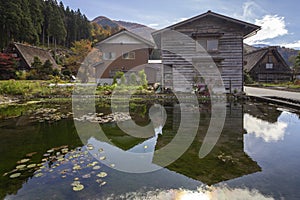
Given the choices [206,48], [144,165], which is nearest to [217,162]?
[144,165]

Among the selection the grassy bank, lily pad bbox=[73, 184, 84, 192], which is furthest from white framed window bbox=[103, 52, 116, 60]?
lily pad bbox=[73, 184, 84, 192]

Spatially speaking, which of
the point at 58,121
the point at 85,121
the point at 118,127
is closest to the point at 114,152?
the point at 118,127

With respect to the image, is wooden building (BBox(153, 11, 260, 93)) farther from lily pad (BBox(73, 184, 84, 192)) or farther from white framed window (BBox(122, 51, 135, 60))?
lily pad (BBox(73, 184, 84, 192))

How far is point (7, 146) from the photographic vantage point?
551 cm

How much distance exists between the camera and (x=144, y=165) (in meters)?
4.32

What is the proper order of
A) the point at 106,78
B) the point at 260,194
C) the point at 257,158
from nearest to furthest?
1. the point at 260,194
2. the point at 257,158
3. the point at 106,78

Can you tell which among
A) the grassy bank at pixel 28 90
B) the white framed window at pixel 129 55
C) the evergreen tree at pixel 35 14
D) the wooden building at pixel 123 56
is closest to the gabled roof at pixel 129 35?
the wooden building at pixel 123 56

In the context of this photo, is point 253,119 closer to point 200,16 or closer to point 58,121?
point 58,121

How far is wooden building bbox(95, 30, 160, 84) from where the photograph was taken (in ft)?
82.7

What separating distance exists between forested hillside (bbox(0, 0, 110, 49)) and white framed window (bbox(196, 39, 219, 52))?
2753 centimetres

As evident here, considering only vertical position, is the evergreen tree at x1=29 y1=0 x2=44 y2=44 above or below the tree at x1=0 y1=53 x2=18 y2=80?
above

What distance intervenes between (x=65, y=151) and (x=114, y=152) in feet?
3.90

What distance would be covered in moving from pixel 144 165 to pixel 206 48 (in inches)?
561

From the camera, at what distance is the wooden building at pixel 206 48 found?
1650 cm
